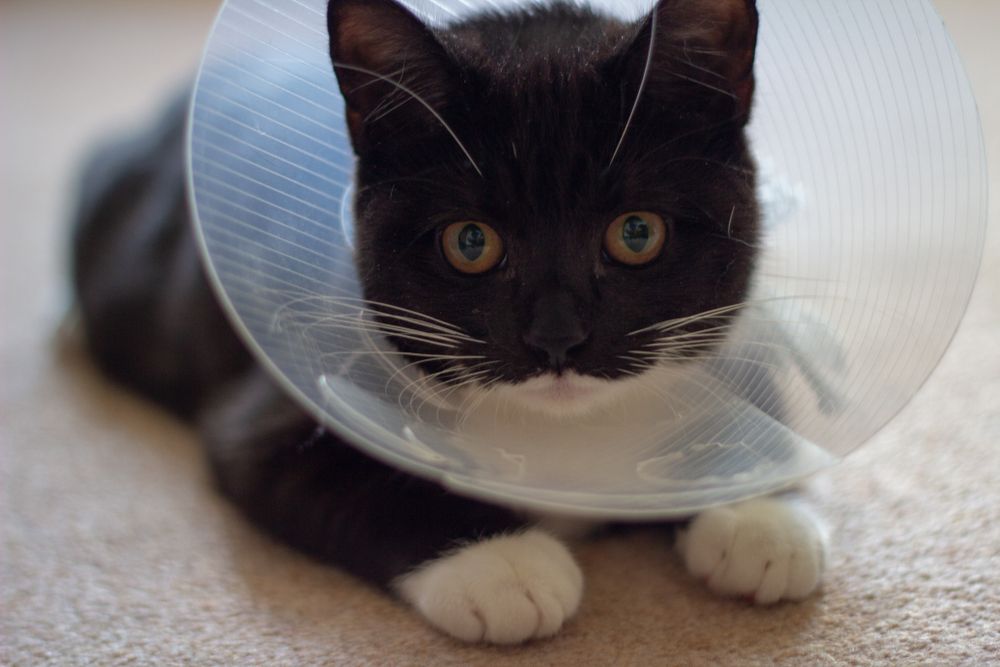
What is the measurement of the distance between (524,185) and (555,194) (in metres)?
0.04

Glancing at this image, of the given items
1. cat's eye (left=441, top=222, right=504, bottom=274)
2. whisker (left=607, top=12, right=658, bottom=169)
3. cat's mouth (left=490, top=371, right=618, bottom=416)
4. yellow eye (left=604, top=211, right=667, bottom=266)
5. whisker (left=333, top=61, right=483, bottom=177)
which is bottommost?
cat's mouth (left=490, top=371, right=618, bottom=416)

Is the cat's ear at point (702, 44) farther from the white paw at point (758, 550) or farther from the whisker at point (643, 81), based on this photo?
the white paw at point (758, 550)

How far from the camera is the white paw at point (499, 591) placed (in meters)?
1.10

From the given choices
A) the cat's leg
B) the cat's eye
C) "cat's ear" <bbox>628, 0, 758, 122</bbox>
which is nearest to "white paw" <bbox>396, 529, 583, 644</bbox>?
the cat's leg

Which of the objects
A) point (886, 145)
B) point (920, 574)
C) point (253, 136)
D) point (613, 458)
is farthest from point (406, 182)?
point (920, 574)

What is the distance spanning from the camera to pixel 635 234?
1.12 metres

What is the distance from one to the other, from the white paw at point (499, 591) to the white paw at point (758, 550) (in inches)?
6.8

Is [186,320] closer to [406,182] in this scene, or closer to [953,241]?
[406,182]

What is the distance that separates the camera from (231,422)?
1.56 meters

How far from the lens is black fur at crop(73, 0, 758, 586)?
1.08 meters

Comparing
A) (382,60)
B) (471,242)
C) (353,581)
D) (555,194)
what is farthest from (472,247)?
(353,581)

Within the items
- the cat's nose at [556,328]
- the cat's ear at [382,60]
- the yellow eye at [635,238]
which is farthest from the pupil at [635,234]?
the cat's ear at [382,60]

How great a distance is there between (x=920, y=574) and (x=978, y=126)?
568mm

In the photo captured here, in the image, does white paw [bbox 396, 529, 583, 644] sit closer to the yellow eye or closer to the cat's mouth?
the cat's mouth
